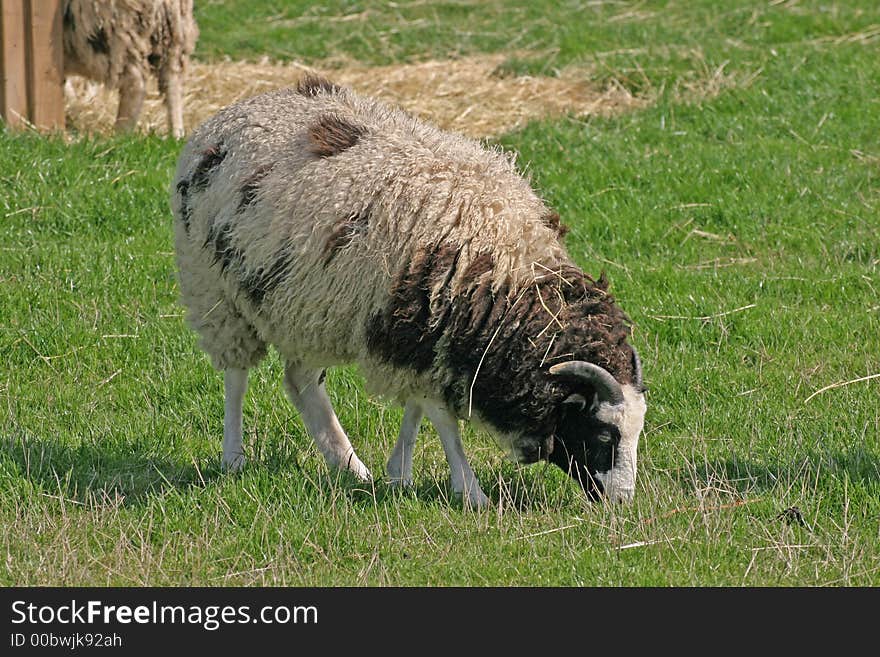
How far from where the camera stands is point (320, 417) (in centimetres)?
666

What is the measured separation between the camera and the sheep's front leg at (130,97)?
11.1 m

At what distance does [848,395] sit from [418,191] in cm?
285

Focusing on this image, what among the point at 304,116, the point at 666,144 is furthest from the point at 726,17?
the point at 304,116

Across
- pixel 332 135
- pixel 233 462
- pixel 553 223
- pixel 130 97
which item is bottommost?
pixel 233 462

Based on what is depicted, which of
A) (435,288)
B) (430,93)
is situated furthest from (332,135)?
(430,93)

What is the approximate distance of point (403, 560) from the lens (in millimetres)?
5281

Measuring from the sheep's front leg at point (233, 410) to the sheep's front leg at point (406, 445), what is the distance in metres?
0.76

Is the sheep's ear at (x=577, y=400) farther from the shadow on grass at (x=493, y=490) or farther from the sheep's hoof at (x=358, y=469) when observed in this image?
the sheep's hoof at (x=358, y=469)

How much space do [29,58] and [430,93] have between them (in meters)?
3.76

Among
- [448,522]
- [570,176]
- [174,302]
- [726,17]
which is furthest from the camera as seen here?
[726,17]

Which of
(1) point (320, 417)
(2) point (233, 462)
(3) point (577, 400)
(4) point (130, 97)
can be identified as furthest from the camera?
(4) point (130, 97)

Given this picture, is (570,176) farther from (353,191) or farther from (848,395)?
(353,191)

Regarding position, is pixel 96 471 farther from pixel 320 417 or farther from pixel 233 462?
pixel 320 417

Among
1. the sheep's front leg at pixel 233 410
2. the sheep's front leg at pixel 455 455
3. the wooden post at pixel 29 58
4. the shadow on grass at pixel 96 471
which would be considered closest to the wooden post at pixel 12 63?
the wooden post at pixel 29 58
